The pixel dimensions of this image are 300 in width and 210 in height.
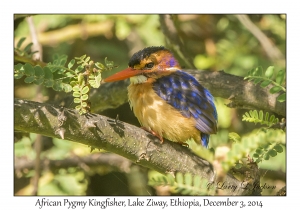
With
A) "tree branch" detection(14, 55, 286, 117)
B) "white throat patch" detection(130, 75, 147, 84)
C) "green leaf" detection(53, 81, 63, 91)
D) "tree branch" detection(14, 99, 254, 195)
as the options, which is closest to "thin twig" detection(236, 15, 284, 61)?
"tree branch" detection(14, 55, 286, 117)

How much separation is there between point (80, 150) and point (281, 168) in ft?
5.10

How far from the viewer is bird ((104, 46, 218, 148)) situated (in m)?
3.01

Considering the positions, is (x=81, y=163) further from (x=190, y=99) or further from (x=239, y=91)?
(x=239, y=91)

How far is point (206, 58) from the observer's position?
4438mm

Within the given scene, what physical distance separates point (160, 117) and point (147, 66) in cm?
43

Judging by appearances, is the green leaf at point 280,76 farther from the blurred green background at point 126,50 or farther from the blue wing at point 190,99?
the blurred green background at point 126,50

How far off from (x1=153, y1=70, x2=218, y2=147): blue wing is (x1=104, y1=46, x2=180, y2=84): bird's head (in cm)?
10

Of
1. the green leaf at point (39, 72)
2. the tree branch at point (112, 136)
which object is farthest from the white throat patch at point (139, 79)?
the green leaf at point (39, 72)

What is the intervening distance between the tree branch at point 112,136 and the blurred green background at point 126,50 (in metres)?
0.93

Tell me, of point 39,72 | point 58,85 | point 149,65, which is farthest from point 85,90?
point 149,65

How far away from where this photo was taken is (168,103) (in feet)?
10.1

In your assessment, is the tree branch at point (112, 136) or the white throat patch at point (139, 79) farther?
the white throat patch at point (139, 79)

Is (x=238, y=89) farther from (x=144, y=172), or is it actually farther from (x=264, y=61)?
(x=144, y=172)

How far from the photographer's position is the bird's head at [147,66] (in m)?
3.18
